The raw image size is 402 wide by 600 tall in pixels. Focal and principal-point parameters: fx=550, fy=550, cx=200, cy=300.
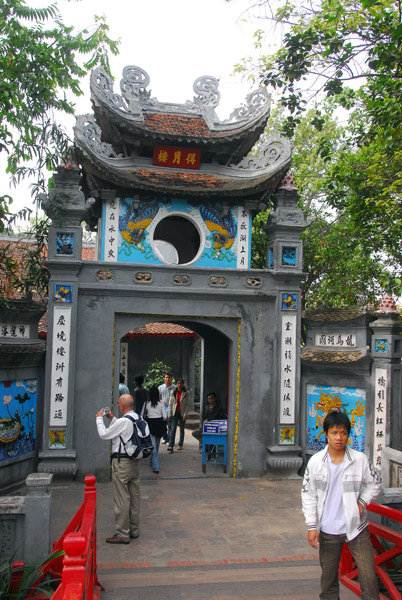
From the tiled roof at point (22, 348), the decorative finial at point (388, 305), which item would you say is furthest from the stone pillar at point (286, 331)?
the tiled roof at point (22, 348)

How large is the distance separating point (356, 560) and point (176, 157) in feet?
27.0

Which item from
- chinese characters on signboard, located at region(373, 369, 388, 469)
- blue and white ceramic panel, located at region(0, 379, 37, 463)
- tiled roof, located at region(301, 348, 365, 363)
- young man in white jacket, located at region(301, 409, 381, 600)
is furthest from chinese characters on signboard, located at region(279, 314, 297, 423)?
young man in white jacket, located at region(301, 409, 381, 600)

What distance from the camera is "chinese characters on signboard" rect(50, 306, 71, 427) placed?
9211 millimetres

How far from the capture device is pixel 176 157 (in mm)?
10648

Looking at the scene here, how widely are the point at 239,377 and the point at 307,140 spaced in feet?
53.8

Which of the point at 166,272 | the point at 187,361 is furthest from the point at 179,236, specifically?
the point at 187,361

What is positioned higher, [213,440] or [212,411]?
[212,411]

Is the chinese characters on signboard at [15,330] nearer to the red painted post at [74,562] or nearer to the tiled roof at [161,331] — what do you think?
the red painted post at [74,562]

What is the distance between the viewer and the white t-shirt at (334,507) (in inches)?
159

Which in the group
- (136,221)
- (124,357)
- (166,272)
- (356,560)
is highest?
(136,221)

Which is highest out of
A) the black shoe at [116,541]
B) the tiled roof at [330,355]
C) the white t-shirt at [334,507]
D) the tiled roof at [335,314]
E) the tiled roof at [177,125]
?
the tiled roof at [177,125]

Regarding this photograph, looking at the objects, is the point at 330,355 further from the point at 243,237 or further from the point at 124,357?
the point at 124,357

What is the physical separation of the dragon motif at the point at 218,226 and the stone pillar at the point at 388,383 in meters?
3.14

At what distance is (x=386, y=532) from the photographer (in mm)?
4961
